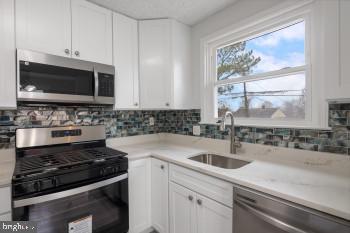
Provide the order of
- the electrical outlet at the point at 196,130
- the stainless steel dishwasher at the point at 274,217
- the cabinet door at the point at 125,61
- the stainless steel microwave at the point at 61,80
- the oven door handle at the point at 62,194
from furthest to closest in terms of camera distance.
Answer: the electrical outlet at the point at 196,130 < the cabinet door at the point at 125,61 < the stainless steel microwave at the point at 61,80 < the oven door handle at the point at 62,194 < the stainless steel dishwasher at the point at 274,217

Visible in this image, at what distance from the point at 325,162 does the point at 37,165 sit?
6.74ft

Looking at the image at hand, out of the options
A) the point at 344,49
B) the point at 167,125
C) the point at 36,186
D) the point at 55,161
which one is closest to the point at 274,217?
the point at 344,49

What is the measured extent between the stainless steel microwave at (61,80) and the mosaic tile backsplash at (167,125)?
34cm

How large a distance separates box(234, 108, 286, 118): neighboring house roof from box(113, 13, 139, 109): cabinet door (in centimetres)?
114

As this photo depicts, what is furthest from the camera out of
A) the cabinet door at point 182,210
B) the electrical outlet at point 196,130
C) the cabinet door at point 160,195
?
the electrical outlet at point 196,130

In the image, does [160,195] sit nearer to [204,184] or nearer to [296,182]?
[204,184]

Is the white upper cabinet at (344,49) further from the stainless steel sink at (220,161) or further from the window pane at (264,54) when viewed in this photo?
the stainless steel sink at (220,161)

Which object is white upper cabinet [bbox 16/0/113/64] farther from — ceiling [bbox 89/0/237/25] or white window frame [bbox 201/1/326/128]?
white window frame [bbox 201/1/326/128]

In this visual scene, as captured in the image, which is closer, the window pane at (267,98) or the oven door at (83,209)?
the oven door at (83,209)

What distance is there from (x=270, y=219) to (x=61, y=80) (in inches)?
70.2

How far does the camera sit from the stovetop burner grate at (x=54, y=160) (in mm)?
1216

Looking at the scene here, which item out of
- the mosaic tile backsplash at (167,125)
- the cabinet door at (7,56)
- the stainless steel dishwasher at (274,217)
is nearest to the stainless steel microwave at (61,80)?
the cabinet door at (7,56)

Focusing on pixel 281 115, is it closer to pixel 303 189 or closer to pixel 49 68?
pixel 303 189

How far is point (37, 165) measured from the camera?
1293 mm
